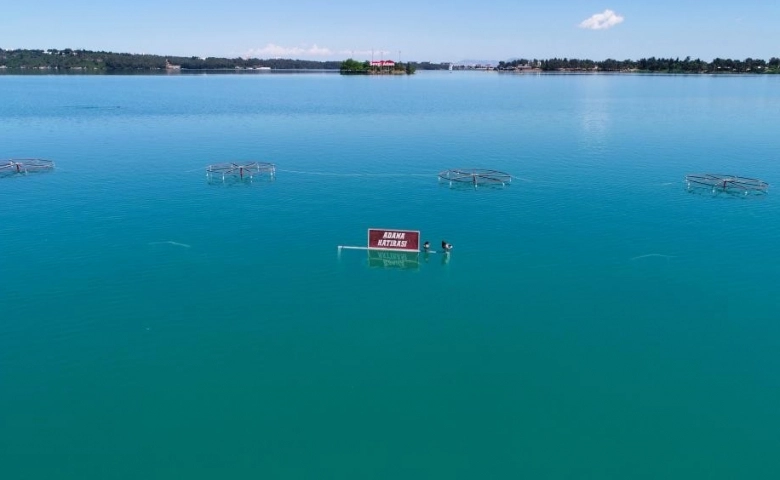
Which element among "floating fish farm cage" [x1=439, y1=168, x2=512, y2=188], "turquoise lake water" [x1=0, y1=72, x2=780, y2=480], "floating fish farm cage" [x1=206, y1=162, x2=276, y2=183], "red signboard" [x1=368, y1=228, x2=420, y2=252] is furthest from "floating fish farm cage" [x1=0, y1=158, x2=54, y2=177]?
"floating fish farm cage" [x1=439, y1=168, x2=512, y2=188]

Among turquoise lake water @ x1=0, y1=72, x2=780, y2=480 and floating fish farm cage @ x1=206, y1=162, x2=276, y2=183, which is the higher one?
floating fish farm cage @ x1=206, y1=162, x2=276, y2=183

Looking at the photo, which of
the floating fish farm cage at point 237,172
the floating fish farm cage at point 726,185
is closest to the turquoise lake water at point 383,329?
the floating fish farm cage at point 726,185

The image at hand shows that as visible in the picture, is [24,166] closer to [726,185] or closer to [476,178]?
[476,178]

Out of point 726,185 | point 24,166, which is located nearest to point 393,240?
point 726,185

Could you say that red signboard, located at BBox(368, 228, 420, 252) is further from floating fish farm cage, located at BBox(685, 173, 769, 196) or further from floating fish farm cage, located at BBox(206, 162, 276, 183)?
floating fish farm cage, located at BBox(685, 173, 769, 196)

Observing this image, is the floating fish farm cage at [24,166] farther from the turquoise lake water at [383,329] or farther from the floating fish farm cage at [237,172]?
the floating fish farm cage at [237,172]
